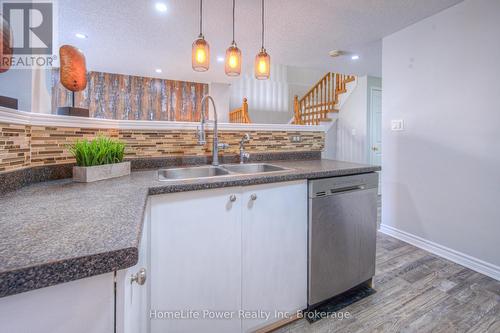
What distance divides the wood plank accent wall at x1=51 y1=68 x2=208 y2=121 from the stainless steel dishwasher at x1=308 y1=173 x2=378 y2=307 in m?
4.72

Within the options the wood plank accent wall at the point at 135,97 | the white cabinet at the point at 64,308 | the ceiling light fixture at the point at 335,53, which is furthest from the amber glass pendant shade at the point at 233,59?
the wood plank accent wall at the point at 135,97

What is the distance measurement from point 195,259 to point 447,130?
2.41 m

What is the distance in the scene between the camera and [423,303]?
153cm

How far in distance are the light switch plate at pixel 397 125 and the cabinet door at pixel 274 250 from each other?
183cm

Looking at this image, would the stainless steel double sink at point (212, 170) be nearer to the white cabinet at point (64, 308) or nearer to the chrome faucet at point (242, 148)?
the chrome faucet at point (242, 148)

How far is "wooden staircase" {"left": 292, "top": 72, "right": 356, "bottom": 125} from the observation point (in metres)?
4.80

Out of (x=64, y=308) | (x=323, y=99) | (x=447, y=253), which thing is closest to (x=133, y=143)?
(x=64, y=308)

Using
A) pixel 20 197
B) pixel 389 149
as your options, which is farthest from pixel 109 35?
pixel 389 149

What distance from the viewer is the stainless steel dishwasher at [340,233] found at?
4.50 feet

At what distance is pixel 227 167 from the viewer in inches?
68.4

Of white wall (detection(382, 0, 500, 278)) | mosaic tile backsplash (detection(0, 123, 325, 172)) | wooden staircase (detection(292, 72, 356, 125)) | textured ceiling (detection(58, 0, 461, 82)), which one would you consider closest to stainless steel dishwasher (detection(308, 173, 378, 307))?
mosaic tile backsplash (detection(0, 123, 325, 172))

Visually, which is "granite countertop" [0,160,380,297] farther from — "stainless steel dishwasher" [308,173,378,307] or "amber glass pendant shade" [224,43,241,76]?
"amber glass pendant shade" [224,43,241,76]

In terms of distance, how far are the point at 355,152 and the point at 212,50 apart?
3168mm

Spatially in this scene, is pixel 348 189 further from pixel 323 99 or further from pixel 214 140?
pixel 323 99
